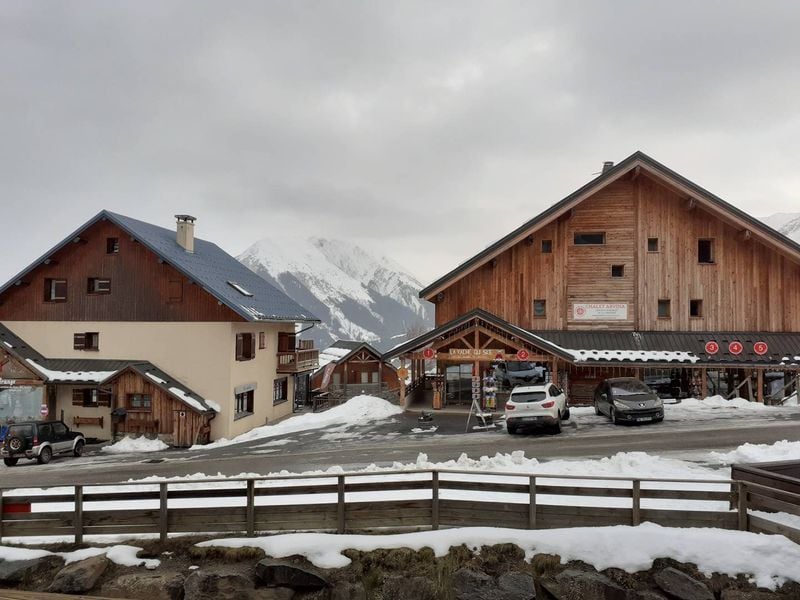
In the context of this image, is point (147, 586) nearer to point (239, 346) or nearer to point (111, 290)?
point (239, 346)

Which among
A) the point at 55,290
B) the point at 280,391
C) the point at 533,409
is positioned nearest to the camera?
the point at 533,409

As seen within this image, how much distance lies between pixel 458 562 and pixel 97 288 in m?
26.4

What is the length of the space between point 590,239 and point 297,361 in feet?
69.3

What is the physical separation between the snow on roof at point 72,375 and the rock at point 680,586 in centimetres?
2567

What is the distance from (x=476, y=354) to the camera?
24.6 meters

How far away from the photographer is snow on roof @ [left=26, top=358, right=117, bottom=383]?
84.4ft

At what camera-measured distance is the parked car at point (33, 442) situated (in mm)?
21312

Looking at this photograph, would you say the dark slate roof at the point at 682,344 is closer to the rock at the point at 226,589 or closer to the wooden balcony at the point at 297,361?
the wooden balcony at the point at 297,361

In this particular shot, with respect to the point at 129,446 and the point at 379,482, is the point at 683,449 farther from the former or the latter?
the point at 129,446

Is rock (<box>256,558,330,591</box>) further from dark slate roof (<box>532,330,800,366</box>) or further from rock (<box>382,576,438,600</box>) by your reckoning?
dark slate roof (<box>532,330,800,366</box>)

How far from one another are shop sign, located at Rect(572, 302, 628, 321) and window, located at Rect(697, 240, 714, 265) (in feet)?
15.7

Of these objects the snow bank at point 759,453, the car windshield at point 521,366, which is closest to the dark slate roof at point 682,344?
the car windshield at point 521,366

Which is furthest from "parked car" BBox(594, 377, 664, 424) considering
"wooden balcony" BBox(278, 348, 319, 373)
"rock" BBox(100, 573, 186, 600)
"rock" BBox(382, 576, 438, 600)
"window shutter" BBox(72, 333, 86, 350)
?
"window shutter" BBox(72, 333, 86, 350)

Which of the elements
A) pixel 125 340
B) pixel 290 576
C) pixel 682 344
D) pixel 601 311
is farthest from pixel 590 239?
pixel 125 340
